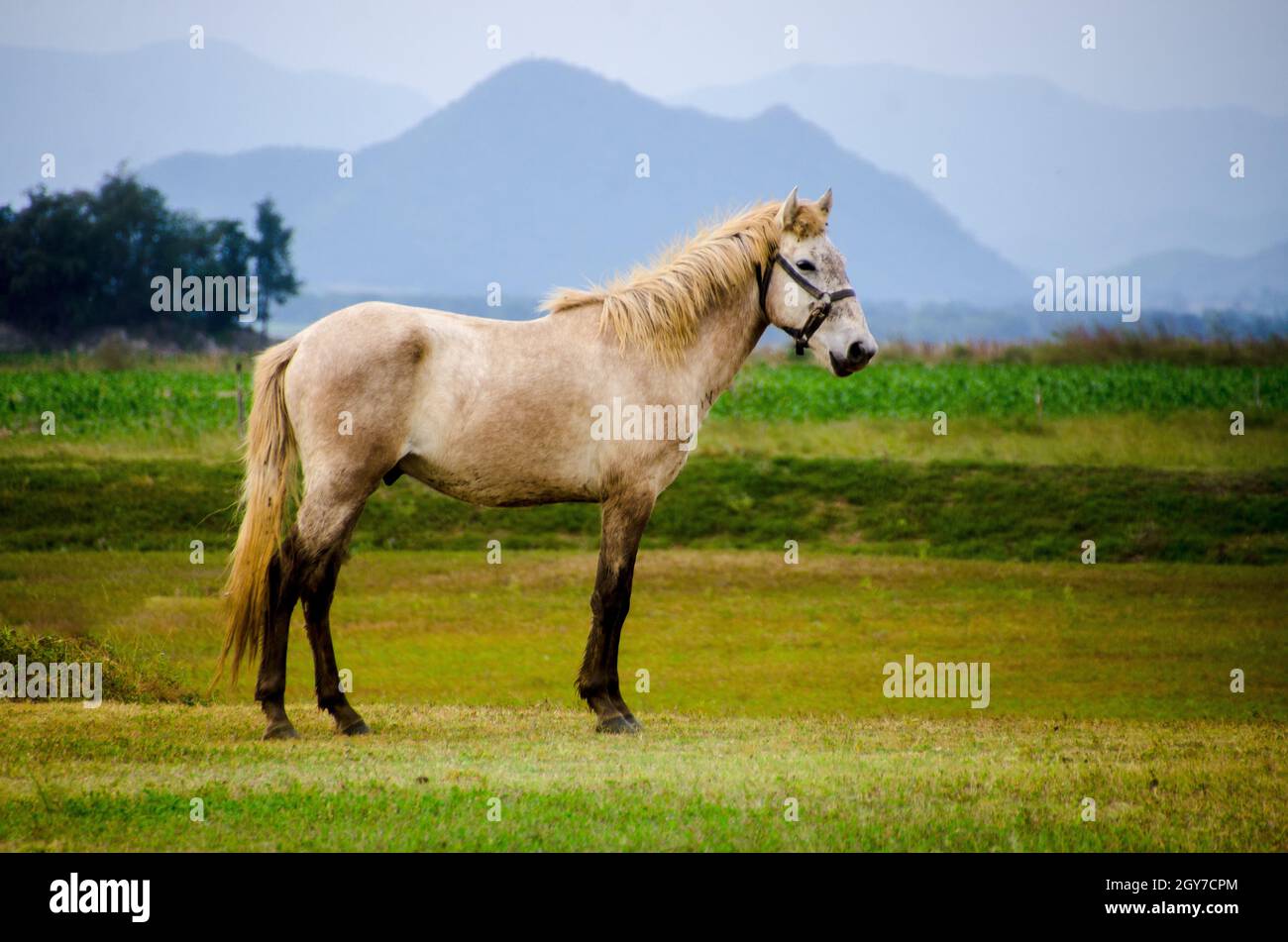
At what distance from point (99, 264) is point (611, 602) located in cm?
8295

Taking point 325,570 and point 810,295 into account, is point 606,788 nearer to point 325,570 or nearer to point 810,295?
point 325,570

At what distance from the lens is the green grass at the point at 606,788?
7496 mm

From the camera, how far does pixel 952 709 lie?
661 inches

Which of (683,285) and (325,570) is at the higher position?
(683,285)

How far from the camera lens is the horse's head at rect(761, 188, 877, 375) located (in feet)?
36.4

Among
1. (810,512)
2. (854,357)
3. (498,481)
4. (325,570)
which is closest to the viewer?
(325,570)

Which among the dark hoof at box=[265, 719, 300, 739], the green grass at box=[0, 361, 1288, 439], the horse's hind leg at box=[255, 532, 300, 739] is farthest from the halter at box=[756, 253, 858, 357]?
the green grass at box=[0, 361, 1288, 439]

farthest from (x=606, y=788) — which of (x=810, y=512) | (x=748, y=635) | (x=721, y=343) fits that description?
(x=810, y=512)

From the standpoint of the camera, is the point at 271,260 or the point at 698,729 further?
the point at 271,260

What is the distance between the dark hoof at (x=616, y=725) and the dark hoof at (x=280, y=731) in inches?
91.5

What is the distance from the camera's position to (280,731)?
10.4 meters

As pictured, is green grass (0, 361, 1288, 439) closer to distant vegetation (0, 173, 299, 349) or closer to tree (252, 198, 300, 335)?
distant vegetation (0, 173, 299, 349)

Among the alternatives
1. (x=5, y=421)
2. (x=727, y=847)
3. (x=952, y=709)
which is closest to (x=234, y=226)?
(x=5, y=421)
